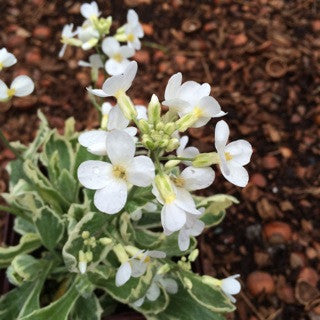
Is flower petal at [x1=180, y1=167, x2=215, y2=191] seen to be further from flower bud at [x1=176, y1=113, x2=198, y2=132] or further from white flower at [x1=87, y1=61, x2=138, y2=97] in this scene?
white flower at [x1=87, y1=61, x2=138, y2=97]

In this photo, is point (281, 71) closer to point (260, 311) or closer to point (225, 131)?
point (260, 311)

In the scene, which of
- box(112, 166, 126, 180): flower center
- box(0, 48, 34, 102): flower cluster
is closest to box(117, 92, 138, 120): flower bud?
box(112, 166, 126, 180): flower center

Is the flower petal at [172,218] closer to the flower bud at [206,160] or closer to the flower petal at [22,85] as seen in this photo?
the flower bud at [206,160]

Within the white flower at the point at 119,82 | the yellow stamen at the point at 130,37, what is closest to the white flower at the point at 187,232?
the white flower at the point at 119,82

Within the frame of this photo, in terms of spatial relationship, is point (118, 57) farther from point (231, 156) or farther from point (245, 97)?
point (245, 97)

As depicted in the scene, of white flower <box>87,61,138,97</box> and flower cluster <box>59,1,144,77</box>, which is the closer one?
white flower <box>87,61,138,97</box>

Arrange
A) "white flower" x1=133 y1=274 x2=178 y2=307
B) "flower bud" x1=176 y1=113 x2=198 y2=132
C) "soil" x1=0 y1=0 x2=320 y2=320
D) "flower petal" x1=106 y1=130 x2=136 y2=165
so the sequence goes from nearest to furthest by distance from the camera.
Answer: "flower petal" x1=106 y1=130 x2=136 y2=165, "flower bud" x1=176 y1=113 x2=198 y2=132, "white flower" x1=133 y1=274 x2=178 y2=307, "soil" x1=0 y1=0 x2=320 y2=320

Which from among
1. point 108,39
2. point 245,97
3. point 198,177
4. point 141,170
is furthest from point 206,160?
point 245,97
